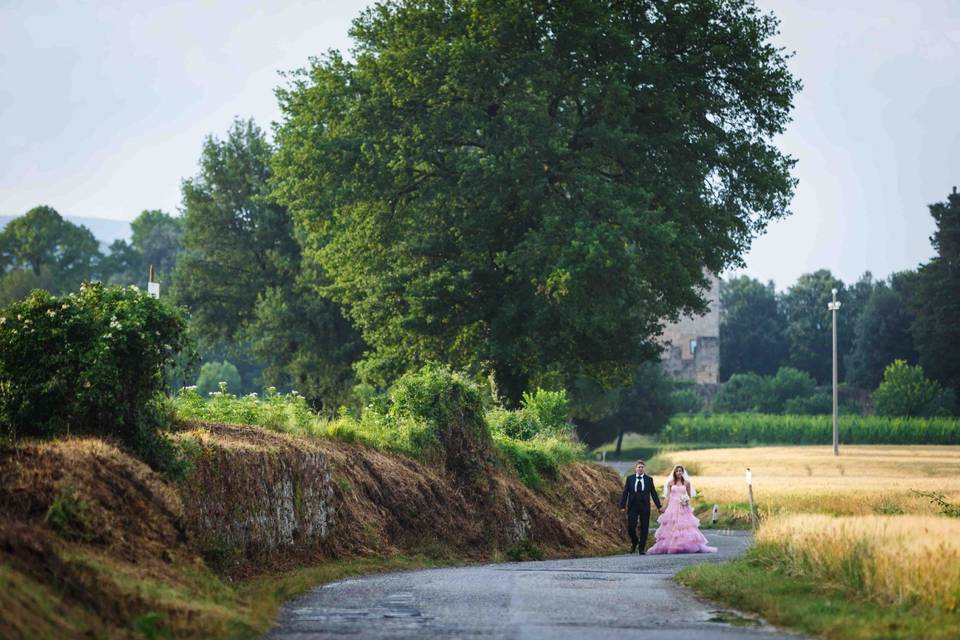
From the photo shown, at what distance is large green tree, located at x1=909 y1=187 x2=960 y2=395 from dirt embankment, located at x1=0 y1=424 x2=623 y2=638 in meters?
84.2

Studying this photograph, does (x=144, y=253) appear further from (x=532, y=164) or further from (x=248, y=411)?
(x=248, y=411)

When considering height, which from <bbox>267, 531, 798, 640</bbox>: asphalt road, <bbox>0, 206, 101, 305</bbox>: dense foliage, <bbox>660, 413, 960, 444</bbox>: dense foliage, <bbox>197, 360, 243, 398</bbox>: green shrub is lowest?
<bbox>267, 531, 798, 640</bbox>: asphalt road

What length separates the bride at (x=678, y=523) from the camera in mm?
31500

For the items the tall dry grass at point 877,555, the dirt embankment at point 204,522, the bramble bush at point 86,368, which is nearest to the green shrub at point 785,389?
the dirt embankment at point 204,522

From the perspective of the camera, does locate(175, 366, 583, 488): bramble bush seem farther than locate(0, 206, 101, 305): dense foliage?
No

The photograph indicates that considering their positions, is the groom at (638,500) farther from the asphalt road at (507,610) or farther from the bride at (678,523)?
the asphalt road at (507,610)

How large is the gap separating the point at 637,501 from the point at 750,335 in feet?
420

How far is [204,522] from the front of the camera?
16.6 m

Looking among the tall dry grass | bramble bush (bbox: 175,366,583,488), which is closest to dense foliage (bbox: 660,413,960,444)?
bramble bush (bbox: 175,366,583,488)

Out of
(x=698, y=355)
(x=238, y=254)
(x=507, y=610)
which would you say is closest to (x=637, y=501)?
(x=507, y=610)

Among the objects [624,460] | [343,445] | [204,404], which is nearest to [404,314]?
[343,445]

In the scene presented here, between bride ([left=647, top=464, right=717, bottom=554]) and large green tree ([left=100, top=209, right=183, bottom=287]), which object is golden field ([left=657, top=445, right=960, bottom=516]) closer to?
bride ([left=647, top=464, right=717, bottom=554])

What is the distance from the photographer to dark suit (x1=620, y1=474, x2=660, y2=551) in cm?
3159

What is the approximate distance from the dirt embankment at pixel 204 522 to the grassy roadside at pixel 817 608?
17.5 feet
